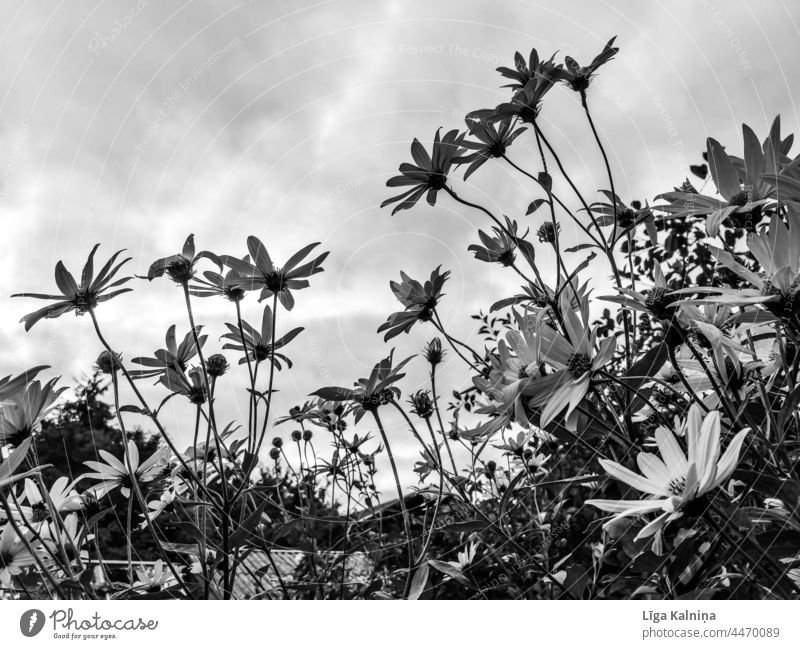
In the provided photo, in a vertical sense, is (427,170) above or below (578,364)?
above

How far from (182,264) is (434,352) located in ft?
1.52

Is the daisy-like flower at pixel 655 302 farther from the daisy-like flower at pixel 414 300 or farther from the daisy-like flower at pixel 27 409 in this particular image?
the daisy-like flower at pixel 27 409

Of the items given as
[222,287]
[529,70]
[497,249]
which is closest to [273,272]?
[222,287]

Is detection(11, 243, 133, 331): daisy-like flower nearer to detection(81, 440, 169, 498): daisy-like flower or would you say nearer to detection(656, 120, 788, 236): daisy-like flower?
detection(81, 440, 169, 498): daisy-like flower

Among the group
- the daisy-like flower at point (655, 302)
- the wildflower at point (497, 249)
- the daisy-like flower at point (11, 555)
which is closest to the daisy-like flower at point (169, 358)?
the daisy-like flower at point (11, 555)

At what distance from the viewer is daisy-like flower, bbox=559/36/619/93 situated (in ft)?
2.68

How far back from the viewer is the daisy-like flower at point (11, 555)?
711 mm

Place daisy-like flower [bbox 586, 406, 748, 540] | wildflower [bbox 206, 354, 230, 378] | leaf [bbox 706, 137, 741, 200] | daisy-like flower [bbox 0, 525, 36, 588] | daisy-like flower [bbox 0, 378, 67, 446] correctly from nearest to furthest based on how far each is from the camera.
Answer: daisy-like flower [bbox 586, 406, 748, 540] < leaf [bbox 706, 137, 741, 200] < daisy-like flower [bbox 0, 378, 67, 446] < daisy-like flower [bbox 0, 525, 36, 588] < wildflower [bbox 206, 354, 230, 378]

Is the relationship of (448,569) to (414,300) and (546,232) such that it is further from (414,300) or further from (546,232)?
(546,232)

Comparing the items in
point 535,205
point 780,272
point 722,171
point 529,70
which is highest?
point 529,70

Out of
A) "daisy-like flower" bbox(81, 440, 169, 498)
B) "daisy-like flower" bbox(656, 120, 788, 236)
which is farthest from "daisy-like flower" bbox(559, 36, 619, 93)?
"daisy-like flower" bbox(81, 440, 169, 498)

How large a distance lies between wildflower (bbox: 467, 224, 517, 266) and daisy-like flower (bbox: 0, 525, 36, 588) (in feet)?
2.46
